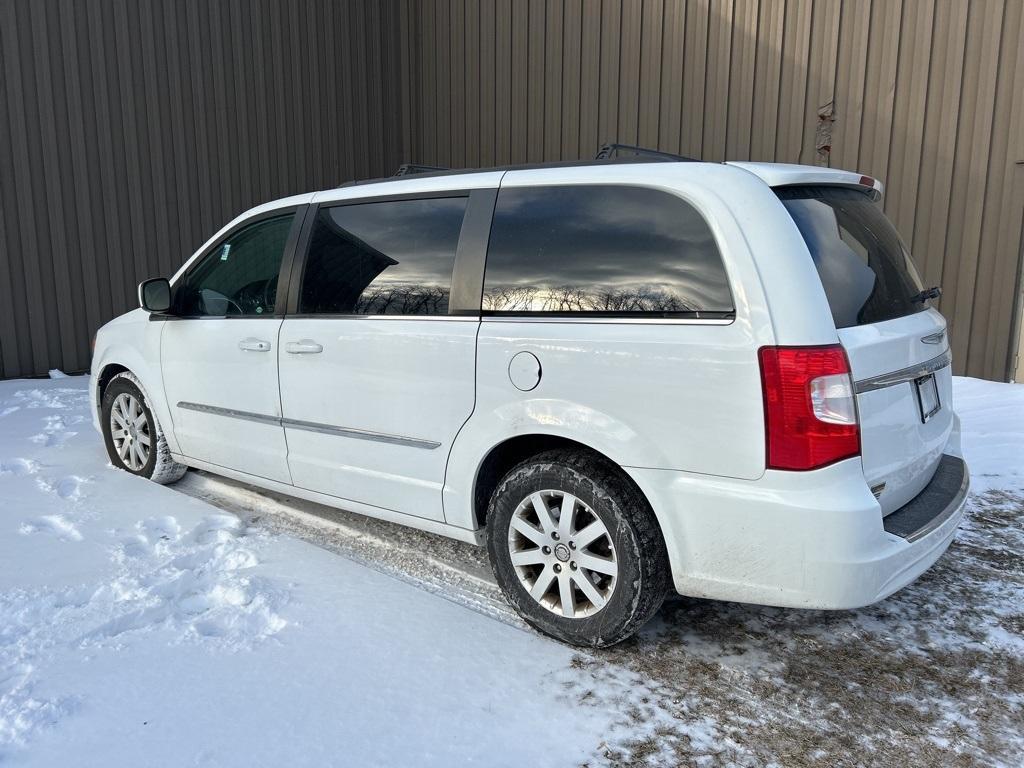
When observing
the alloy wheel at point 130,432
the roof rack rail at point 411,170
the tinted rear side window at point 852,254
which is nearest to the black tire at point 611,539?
the tinted rear side window at point 852,254

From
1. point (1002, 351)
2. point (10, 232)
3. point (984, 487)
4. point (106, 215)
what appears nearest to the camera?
point (984, 487)

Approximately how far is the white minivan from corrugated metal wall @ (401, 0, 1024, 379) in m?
4.31

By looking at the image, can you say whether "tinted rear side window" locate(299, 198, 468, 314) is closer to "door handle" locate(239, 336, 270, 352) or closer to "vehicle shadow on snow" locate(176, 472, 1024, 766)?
"door handle" locate(239, 336, 270, 352)

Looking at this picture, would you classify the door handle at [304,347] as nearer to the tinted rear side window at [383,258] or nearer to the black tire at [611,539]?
the tinted rear side window at [383,258]

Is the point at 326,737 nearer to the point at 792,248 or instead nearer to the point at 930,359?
the point at 792,248

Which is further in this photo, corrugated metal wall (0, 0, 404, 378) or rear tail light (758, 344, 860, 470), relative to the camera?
corrugated metal wall (0, 0, 404, 378)

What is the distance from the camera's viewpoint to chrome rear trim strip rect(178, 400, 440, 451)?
3312 mm

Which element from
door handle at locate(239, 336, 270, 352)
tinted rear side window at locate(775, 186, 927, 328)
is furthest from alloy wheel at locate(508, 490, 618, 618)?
door handle at locate(239, 336, 270, 352)

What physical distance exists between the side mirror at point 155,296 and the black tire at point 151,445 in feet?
2.01

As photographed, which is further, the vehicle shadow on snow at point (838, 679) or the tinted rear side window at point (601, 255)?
the tinted rear side window at point (601, 255)

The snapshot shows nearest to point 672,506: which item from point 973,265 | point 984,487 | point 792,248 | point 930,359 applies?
point 792,248

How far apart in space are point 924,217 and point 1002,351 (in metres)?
1.34

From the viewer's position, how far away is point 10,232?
7312 millimetres

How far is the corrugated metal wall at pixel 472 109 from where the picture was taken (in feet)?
22.1
